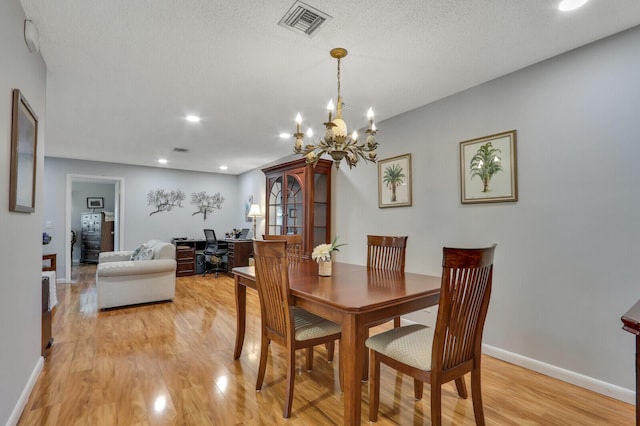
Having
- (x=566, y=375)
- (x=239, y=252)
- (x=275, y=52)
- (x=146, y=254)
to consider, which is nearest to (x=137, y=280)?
(x=146, y=254)

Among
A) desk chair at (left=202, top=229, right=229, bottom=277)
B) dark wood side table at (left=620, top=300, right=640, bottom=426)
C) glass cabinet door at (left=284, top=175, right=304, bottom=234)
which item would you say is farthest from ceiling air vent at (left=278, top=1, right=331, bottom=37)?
desk chair at (left=202, top=229, right=229, bottom=277)

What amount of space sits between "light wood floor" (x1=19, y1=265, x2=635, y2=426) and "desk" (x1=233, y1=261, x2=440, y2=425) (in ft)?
1.52

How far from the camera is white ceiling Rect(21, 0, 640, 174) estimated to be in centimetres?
184

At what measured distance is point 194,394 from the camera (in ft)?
6.82

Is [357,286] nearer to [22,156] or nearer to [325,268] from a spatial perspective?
[325,268]

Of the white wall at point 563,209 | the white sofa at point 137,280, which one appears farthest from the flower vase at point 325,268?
the white sofa at point 137,280

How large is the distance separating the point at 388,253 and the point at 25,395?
266 centimetres

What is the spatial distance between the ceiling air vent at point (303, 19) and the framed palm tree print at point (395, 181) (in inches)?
72.8

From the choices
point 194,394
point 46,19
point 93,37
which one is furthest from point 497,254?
point 46,19

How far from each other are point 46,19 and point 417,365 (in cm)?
296

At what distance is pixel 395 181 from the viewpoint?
141 inches

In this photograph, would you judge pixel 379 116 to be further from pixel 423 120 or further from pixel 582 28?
pixel 582 28

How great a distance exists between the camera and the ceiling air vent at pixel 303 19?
1.82m

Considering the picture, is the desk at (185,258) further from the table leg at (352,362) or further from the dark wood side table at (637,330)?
the dark wood side table at (637,330)
